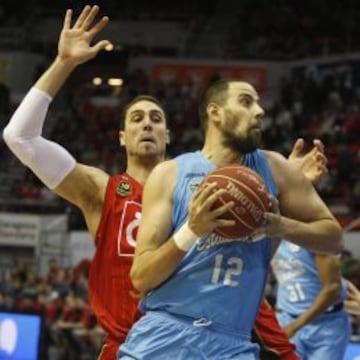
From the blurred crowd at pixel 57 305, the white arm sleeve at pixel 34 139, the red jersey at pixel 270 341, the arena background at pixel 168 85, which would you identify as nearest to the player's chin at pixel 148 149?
the white arm sleeve at pixel 34 139

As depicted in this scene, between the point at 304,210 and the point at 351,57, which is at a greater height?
the point at 351,57

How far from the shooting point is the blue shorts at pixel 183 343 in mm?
3955

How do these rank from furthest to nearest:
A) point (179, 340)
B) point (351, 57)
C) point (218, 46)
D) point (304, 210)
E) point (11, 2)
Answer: point (11, 2)
point (218, 46)
point (351, 57)
point (304, 210)
point (179, 340)

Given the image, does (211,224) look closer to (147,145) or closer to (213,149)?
(213,149)

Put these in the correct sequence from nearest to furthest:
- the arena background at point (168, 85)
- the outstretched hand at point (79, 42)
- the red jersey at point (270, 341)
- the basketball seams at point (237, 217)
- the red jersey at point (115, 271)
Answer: the basketball seams at point (237, 217), the outstretched hand at point (79, 42), the red jersey at point (115, 271), the red jersey at point (270, 341), the arena background at point (168, 85)

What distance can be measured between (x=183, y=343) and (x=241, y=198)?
0.64 m

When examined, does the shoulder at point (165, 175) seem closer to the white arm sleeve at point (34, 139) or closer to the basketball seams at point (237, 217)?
the basketball seams at point (237, 217)

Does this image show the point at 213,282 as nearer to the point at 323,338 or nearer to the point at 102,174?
the point at 102,174

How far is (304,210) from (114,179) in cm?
122

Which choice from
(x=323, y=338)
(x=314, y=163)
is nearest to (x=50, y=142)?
(x=314, y=163)

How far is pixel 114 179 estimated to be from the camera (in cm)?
515

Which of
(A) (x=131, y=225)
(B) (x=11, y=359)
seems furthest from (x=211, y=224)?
(B) (x=11, y=359)

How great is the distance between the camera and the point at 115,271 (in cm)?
495

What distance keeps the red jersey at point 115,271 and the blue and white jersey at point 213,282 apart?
2.85 feet
